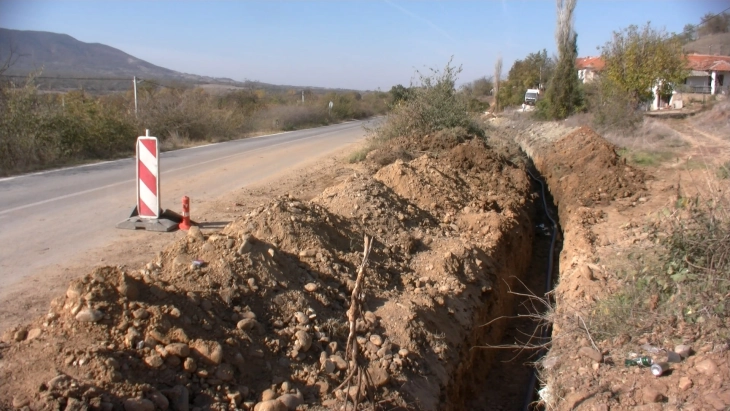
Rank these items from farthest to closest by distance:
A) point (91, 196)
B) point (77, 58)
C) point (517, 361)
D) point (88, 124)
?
point (77, 58), point (88, 124), point (91, 196), point (517, 361)

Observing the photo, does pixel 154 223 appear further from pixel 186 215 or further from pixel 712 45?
pixel 712 45

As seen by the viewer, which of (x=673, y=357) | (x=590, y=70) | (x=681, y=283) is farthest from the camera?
(x=590, y=70)

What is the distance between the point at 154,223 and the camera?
796 centimetres

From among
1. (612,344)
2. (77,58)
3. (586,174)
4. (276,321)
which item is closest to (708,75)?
(586,174)

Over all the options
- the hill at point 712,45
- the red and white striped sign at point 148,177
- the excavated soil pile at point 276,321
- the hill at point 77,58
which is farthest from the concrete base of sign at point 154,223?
the hill at point 712,45

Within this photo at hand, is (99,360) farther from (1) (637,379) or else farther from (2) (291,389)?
(1) (637,379)

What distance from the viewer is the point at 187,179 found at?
12523 millimetres

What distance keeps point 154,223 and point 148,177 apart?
615mm

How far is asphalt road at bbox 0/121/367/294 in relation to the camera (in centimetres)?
698

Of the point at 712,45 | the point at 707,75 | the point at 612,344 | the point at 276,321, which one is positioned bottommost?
the point at 612,344

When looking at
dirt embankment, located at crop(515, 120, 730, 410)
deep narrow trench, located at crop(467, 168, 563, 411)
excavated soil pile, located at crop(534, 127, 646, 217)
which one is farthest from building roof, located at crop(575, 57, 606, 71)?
deep narrow trench, located at crop(467, 168, 563, 411)

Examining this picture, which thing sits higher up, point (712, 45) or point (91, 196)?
point (712, 45)

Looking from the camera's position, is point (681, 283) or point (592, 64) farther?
point (592, 64)

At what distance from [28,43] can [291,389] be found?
10487cm
